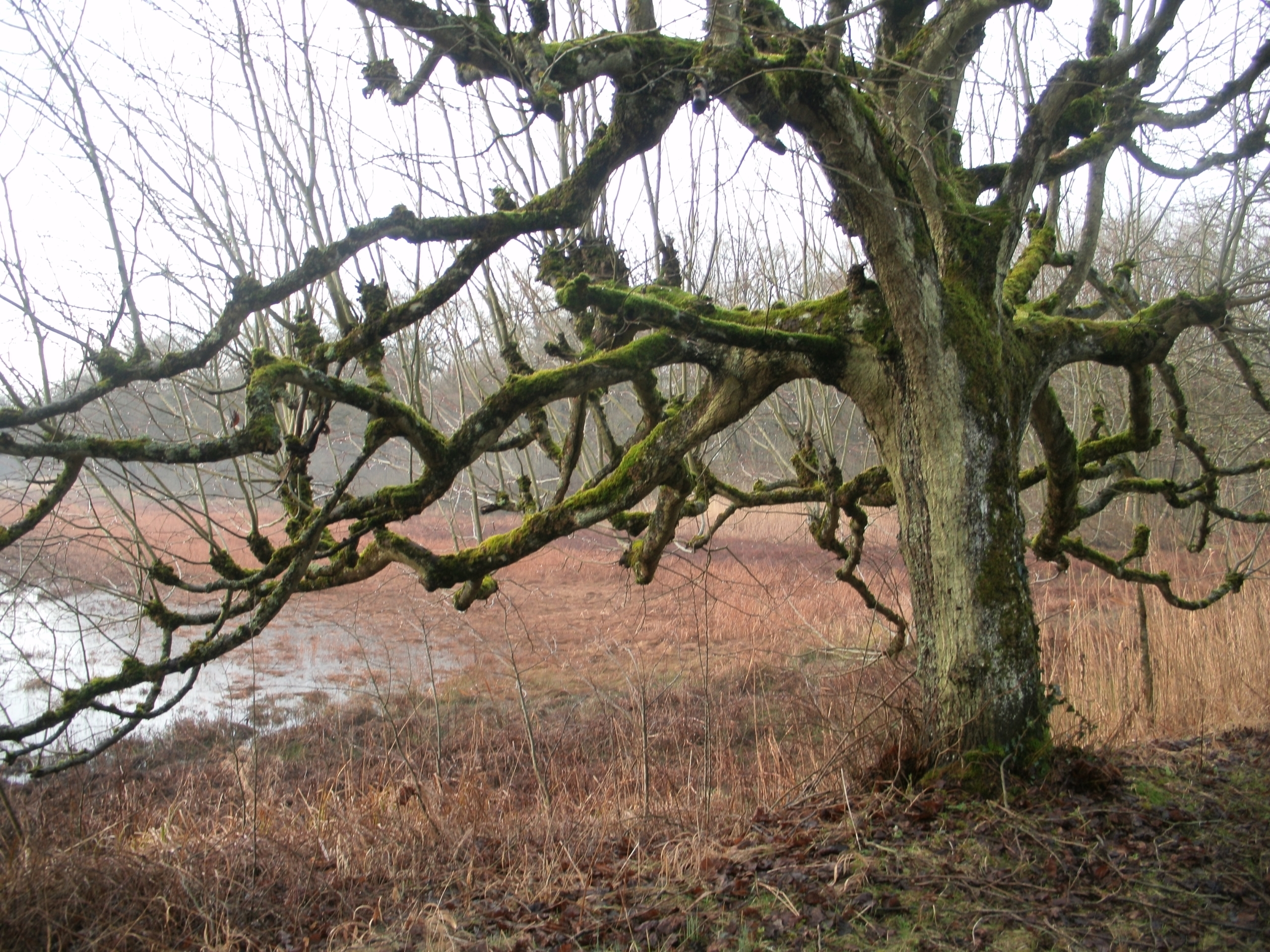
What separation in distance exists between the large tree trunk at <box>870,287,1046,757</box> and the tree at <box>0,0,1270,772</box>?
12mm

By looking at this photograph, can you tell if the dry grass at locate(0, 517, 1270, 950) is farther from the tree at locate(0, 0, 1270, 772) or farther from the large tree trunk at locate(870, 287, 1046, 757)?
the tree at locate(0, 0, 1270, 772)

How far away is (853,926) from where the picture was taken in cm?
302

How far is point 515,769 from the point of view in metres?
7.80

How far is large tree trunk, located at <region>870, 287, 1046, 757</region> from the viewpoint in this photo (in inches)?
144

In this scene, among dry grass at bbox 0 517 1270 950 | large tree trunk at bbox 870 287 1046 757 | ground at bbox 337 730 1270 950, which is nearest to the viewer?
ground at bbox 337 730 1270 950

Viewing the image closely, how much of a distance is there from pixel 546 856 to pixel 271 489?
2.45m

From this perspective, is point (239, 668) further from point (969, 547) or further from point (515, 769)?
point (969, 547)

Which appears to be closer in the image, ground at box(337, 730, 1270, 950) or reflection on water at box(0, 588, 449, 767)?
ground at box(337, 730, 1270, 950)

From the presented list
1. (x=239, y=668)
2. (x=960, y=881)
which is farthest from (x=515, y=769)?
(x=239, y=668)

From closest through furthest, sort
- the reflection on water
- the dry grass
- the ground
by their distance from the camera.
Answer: the ground < the dry grass < the reflection on water

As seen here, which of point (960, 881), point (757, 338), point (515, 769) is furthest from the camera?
point (515, 769)

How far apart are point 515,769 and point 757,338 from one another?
5.62m

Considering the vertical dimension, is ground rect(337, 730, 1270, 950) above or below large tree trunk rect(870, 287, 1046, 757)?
below

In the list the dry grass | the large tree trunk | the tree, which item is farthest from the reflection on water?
the large tree trunk
